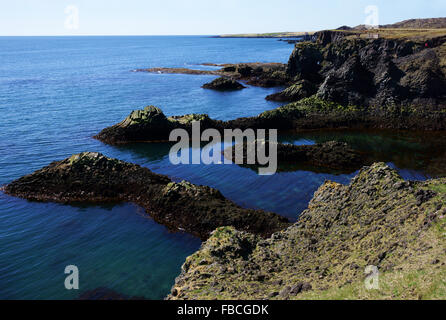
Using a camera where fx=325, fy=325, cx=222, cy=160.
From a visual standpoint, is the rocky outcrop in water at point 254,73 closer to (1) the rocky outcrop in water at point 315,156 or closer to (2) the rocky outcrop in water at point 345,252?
(1) the rocky outcrop in water at point 315,156

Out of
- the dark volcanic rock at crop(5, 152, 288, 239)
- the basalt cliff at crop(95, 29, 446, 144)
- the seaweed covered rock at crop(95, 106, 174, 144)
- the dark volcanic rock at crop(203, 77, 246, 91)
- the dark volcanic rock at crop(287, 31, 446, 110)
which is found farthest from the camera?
the dark volcanic rock at crop(203, 77, 246, 91)

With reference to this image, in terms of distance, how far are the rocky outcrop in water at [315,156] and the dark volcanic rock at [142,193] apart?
13.9 metres

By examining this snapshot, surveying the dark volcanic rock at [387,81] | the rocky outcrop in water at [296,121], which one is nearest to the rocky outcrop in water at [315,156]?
the rocky outcrop in water at [296,121]

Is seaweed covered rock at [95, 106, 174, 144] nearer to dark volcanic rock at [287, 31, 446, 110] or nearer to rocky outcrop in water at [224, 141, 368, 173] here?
rocky outcrop in water at [224, 141, 368, 173]

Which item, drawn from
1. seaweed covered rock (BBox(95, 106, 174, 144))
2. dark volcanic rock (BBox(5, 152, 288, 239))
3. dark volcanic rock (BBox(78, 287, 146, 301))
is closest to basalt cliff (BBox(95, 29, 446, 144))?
seaweed covered rock (BBox(95, 106, 174, 144))

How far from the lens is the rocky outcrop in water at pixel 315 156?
43969 millimetres

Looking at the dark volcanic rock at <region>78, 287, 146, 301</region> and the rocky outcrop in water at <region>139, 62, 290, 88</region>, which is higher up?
the rocky outcrop in water at <region>139, 62, 290, 88</region>

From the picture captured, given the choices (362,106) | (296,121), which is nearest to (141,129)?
(296,121)

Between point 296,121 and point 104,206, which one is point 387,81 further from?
point 104,206

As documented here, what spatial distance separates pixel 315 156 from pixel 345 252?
29.0 metres

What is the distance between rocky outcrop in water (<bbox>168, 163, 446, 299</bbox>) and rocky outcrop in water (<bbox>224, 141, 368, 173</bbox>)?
1941cm

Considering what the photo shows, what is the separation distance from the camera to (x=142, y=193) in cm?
3650

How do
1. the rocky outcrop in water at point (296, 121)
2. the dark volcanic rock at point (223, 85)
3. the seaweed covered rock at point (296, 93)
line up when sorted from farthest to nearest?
1. the dark volcanic rock at point (223, 85)
2. the seaweed covered rock at point (296, 93)
3. the rocky outcrop in water at point (296, 121)

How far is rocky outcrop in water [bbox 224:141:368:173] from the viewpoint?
43969mm
